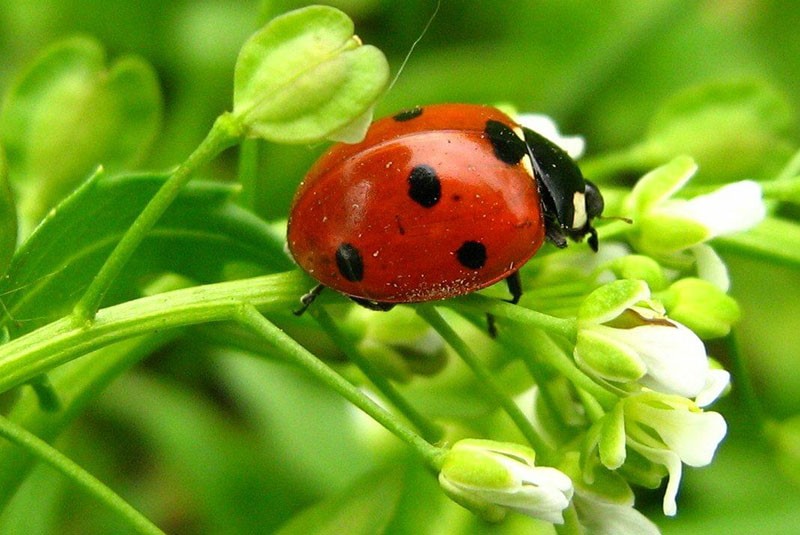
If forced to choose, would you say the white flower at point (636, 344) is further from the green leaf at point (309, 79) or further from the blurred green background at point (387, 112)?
the blurred green background at point (387, 112)

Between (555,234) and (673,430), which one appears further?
(555,234)

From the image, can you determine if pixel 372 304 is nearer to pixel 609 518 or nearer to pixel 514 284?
pixel 514 284

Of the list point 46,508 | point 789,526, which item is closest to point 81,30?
point 46,508

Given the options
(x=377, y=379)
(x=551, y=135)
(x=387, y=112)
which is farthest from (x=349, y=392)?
(x=387, y=112)

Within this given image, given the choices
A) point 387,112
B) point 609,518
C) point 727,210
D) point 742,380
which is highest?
point 727,210

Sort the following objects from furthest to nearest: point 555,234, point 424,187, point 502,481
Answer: point 555,234 → point 424,187 → point 502,481

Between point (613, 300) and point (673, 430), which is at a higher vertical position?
point (613, 300)

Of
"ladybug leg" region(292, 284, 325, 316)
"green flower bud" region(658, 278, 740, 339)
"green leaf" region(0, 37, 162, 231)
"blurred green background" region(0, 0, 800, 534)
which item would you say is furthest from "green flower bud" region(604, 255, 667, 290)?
"blurred green background" region(0, 0, 800, 534)
